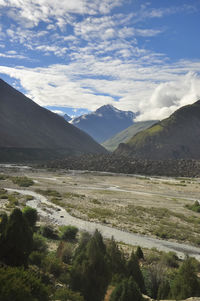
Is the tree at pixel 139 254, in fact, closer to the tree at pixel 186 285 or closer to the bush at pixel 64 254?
the bush at pixel 64 254

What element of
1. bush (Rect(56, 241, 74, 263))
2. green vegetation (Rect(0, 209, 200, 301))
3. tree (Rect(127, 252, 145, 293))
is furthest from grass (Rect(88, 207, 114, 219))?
tree (Rect(127, 252, 145, 293))

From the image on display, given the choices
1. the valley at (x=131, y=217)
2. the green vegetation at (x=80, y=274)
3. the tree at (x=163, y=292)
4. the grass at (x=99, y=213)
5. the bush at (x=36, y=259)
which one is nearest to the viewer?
the green vegetation at (x=80, y=274)

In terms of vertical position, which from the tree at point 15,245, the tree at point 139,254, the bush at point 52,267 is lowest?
the tree at point 139,254

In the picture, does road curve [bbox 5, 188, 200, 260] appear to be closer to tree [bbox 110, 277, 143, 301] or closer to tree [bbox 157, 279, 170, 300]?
tree [bbox 157, 279, 170, 300]

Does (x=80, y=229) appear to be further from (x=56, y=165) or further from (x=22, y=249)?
(x=56, y=165)

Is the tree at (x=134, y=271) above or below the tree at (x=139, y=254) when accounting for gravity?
above

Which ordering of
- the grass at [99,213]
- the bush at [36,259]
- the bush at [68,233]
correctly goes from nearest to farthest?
the bush at [36,259] → the bush at [68,233] → the grass at [99,213]

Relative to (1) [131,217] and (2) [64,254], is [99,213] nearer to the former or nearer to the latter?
(1) [131,217]

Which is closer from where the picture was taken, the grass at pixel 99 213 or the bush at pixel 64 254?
the bush at pixel 64 254

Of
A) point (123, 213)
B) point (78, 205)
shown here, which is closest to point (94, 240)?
point (123, 213)

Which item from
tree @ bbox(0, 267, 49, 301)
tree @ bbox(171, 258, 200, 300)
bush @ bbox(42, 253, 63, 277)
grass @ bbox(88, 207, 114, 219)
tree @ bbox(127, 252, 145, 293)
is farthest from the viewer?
grass @ bbox(88, 207, 114, 219)

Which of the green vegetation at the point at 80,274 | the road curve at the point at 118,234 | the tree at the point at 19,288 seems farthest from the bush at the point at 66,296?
the road curve at the point at 118,234
